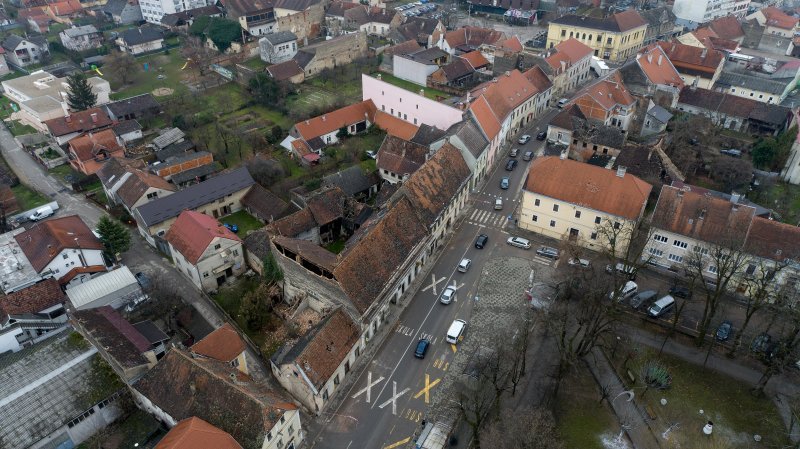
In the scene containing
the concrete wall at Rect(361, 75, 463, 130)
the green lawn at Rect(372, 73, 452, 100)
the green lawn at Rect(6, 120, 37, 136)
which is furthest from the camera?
the green lawn at Rect(372, 73, 452, 100)

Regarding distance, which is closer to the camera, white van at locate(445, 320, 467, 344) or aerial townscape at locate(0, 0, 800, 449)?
aerial townscape at locate(0, 0, 800, 449)

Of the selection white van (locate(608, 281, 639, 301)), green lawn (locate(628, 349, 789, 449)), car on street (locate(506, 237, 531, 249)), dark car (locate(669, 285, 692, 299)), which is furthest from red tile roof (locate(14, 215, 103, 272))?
dark car (locate(669, 285, 692, 299))

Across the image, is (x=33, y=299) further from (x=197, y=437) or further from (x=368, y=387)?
(x=368, y=387)

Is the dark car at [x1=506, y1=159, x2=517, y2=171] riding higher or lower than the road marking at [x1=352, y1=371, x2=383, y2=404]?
higher

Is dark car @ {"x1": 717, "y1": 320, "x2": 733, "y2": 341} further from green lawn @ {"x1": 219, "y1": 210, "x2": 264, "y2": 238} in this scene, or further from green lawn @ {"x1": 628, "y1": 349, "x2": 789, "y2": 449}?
green lawn @ {"x1": 219, "y1": 210, "x2": 264, "y2": 238}

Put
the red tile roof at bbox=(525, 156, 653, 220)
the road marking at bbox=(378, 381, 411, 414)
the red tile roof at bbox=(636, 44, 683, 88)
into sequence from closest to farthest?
the road marking at bbox=(378, 381, 411, 414) → the red tile roof at bbox=(525, 156, 653, 220) → the red tile roof at bbox=(636, 44, 683, 88)

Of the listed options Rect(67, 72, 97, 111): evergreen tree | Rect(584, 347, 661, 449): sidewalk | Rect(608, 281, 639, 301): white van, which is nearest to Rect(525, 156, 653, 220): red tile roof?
Rect(608, 281, 639, 301): white van

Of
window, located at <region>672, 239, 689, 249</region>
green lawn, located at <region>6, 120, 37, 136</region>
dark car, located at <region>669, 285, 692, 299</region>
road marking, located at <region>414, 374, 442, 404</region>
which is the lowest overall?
green lawn, located at <region>6, 120, 37, 136</region>

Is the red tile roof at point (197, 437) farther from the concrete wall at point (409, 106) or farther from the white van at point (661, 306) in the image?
the concrete wall at point (409, 106)
